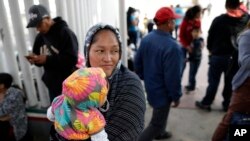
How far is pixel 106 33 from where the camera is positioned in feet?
4.17

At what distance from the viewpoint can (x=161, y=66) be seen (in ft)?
8.40

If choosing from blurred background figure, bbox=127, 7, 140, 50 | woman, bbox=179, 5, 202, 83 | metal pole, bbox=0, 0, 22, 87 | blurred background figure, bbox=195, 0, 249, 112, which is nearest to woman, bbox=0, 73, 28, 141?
metal pole, bbox=0, 0, 22, 87

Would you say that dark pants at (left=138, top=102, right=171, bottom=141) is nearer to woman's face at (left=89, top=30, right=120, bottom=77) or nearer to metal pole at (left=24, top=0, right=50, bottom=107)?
metal pole at (left=24, top=0, right=50, bottom=107)

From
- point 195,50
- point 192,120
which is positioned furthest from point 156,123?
point 195,50

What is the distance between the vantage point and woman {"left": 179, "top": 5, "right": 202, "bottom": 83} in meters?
4.16

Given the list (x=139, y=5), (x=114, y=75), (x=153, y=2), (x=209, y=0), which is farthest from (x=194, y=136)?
(x=209, y=0)

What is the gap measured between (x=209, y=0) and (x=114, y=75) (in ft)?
39.9

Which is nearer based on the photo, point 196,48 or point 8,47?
point 8,47

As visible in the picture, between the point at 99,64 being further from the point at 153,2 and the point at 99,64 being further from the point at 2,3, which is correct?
the point at 153,2

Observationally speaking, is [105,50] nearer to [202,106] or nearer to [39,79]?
[39,79]

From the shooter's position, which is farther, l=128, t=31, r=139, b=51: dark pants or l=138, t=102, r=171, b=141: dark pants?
l=128, t=31, r=139, b=51: dark pants

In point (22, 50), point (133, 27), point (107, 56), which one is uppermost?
point (107, 56)

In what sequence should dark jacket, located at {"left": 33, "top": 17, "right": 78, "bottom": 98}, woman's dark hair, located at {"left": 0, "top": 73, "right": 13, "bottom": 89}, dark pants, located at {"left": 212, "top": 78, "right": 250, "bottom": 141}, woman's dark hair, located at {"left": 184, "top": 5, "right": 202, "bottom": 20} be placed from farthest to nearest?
1. woman's dark hair, located at {"left": 184, "top": 5, "right": 202, "bottom": 20}
2. woman's dark hair, located at {"left": 0, "top": 73, "right": 13, "bottom": 89}
3. dark jacket, located at {"left": 33, "top": 17, "right": 78, "bottom": 98}
4. dark pants, located at {"left": 212, "top": 78, "right": 250, "bottom": 141}

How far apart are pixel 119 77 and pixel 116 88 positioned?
0.07 meters
